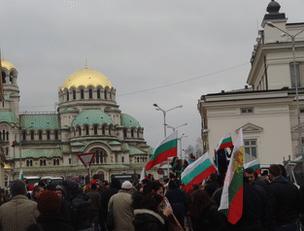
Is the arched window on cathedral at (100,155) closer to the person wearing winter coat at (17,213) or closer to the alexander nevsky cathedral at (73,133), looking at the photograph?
the alexander nevsky cathedral at (73,133)

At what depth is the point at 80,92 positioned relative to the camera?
423 feet

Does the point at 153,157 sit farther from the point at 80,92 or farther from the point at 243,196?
the point at 80,92

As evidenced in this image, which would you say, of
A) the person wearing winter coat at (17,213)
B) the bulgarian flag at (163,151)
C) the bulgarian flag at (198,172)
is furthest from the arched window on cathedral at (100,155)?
the person wearing winter coat at (17,213)

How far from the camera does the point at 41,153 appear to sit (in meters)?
123

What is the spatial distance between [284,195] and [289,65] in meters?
48.9

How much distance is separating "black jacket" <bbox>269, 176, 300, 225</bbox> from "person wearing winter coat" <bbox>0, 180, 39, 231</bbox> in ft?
11.8

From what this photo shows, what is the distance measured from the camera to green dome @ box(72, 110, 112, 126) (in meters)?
123

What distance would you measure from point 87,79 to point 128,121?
11963 millimetres

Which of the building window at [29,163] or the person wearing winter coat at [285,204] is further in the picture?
the building window at [29,163]

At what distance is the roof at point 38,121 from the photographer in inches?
5118

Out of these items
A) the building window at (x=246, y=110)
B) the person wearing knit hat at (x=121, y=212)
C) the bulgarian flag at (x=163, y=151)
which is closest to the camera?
the person wearing knit hat at (x=121, y=212)

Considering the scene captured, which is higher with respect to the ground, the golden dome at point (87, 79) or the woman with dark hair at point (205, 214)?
the golden dome at point (87, 79)

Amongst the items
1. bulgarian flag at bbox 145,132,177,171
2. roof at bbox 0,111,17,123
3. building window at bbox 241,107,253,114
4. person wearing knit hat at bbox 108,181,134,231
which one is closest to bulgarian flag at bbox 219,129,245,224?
person wearing knit hat at bbox 108,181,134,231

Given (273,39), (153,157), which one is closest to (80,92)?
(273,39)
